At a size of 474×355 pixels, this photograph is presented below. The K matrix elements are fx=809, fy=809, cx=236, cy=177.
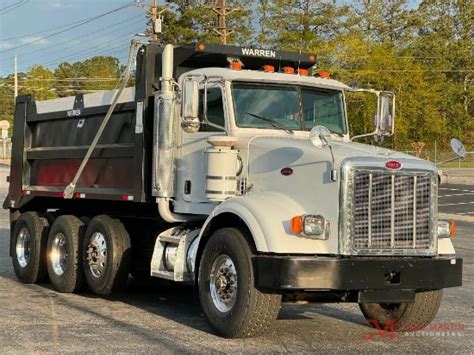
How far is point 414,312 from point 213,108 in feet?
9.58

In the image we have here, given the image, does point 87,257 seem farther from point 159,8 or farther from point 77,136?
point 159,8

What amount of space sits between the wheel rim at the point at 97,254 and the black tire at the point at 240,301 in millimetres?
2487

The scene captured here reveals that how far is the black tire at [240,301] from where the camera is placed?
724 cm

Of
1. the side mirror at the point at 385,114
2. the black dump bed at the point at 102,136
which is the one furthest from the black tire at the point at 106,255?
the side mirror at the point at 385,114

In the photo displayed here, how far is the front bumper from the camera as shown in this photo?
6.98m

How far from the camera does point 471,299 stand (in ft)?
33.3

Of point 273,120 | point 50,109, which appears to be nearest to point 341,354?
point 273,120

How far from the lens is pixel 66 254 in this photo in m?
10.6

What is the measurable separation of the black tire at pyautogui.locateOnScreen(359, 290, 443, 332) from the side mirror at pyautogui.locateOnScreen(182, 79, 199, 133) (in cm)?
278

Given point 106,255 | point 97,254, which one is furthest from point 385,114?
point 97,254

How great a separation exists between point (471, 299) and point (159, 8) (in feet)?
144

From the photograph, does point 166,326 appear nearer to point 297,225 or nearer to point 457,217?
point 297,225

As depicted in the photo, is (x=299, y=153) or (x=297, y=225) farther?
(x=299, y=153)

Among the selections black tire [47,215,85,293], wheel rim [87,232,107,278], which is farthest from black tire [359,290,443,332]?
black tire [47,215,85,293]
